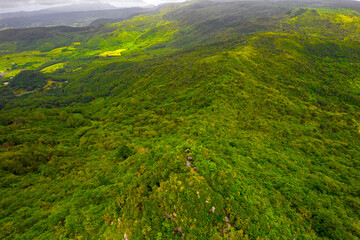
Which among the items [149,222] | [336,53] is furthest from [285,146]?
[336,53]

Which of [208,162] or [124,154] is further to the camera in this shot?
[124,154]

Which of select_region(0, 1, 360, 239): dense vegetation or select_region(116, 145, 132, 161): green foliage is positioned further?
select_region(116, 145, 132, 161): green foliage

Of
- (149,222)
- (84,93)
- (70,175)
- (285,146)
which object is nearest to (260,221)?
(149,222)

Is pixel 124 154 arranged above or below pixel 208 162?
below

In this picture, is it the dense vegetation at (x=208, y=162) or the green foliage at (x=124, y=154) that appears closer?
the dense vegetation at (x=208, y=162)

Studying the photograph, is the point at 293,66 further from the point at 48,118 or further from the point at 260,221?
the point at 48,118

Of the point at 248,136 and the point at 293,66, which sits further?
the point at 293,66

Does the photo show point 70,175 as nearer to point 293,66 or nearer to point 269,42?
point 293,66

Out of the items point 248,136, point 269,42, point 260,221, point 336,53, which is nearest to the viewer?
point 260,221

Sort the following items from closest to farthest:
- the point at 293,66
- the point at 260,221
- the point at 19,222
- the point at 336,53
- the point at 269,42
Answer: the point at 260,221 → the point at 19,222 → the point at 293,66 → the point at 336,53 → the point at 269,42

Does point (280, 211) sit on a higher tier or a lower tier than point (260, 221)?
lower

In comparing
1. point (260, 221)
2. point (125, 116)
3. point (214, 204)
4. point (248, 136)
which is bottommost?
point (125, 116)
